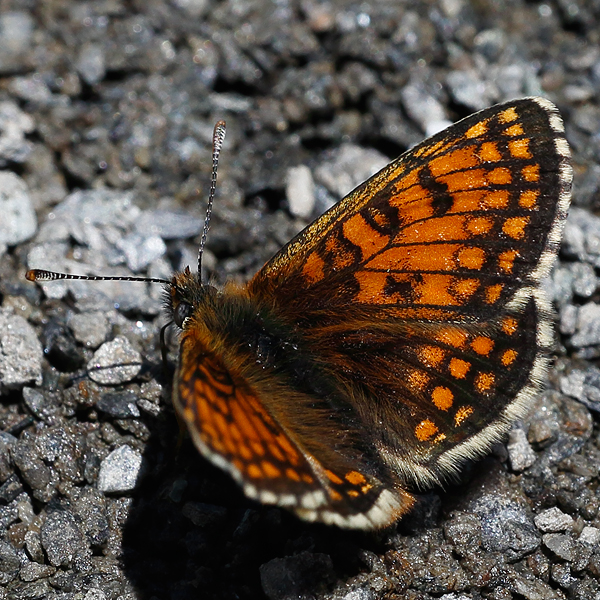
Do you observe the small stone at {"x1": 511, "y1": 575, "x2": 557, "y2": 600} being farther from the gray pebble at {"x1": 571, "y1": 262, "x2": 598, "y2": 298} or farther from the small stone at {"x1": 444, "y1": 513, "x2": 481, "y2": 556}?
the gray pebble at {"x1": 571, "y1": 262, "x2": 598, "y2": 298}

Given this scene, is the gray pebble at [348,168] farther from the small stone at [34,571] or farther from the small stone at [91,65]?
the small stone at [34,571]

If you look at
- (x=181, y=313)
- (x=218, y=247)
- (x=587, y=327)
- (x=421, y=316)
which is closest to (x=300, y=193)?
(x=218, y=247)

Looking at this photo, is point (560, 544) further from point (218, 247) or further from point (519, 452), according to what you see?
point (218, 247)

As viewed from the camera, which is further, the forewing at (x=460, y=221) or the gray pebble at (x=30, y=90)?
the gray pebble at (x=30, y=90)

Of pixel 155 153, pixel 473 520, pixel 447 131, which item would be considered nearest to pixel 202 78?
pixel 155 153

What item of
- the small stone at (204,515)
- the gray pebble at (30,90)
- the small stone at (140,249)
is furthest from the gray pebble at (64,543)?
the gray pebble at (30,90)

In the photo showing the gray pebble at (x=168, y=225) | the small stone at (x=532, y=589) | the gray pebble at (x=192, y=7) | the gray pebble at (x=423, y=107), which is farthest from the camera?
the gray pebble at (x=192, y=7)
